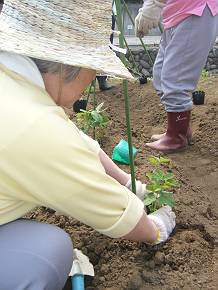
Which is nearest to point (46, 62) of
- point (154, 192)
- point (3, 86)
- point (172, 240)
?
point (3, 86)

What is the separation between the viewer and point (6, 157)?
1.39 m

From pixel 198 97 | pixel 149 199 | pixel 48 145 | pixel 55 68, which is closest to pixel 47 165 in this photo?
pixel 48 145

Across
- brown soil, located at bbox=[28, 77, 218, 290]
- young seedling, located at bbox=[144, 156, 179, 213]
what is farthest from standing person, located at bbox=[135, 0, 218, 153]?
young seedling, located at bbox=[144, 156, 179, 213]

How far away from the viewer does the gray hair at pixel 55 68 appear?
4.87ft

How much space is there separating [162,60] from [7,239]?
2072 mm

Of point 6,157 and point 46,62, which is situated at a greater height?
point 46,62

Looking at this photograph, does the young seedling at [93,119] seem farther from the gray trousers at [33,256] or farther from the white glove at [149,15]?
the gray trousers at [33,256]

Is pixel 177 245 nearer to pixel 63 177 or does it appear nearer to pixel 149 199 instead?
pixel 149 199

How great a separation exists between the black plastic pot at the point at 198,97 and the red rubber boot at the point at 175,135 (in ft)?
2.25

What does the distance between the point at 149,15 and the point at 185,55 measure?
15.5 inches

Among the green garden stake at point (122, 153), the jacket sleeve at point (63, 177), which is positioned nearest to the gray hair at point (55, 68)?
the jacket sleeve at point (63, 177)

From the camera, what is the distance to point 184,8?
2.90m

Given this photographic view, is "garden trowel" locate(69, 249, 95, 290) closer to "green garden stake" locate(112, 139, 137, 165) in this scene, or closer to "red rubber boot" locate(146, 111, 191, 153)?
"green garden stake" locate(112, 139, 137, 165)

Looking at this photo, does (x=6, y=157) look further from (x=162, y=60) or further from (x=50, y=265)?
(x=162, y=60)
